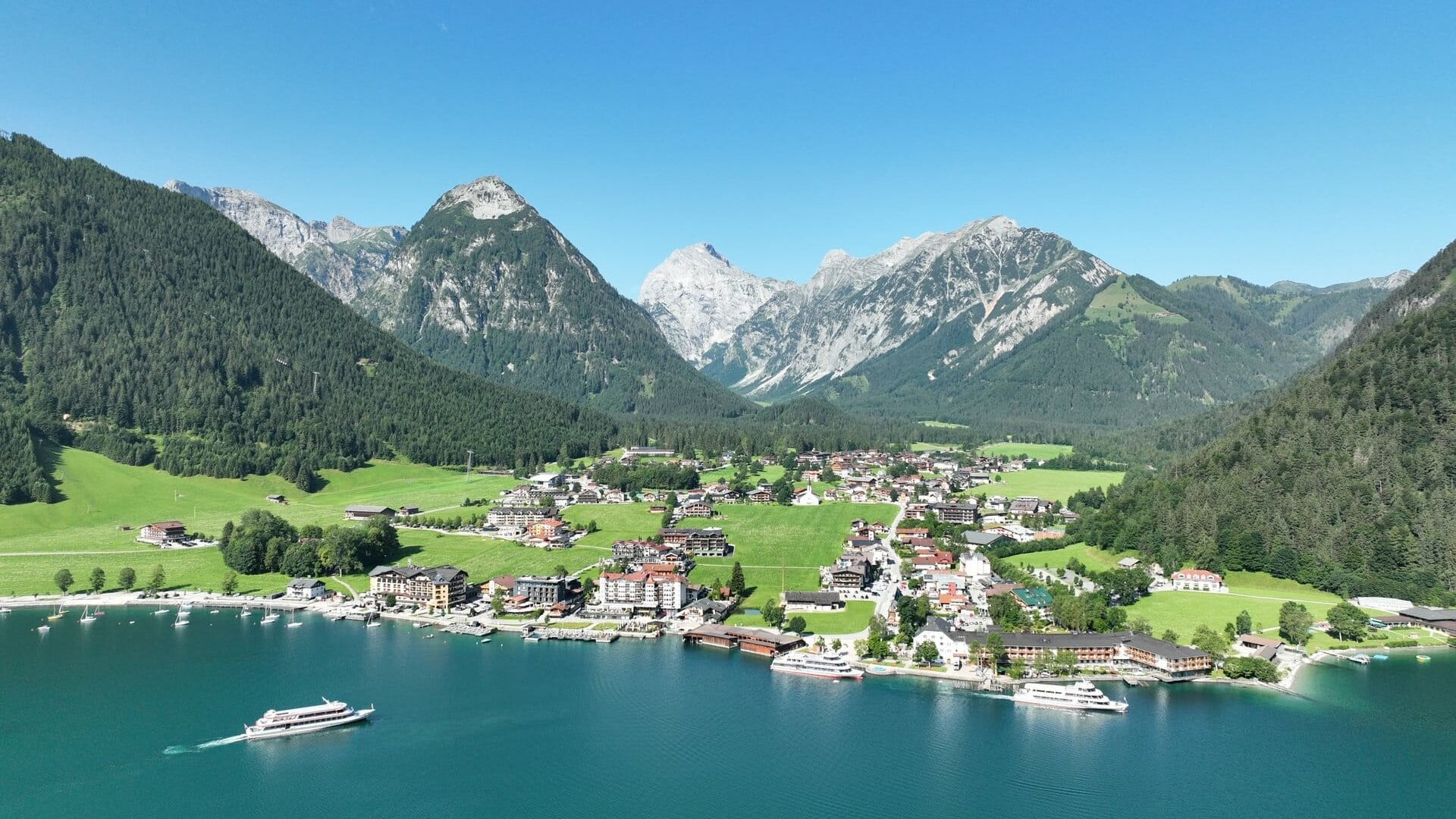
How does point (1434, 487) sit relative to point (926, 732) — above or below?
above

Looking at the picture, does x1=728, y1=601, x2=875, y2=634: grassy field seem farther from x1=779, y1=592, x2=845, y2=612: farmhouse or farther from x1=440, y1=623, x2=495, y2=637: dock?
x1=440, y1=623, x2=495, y2=637: dock

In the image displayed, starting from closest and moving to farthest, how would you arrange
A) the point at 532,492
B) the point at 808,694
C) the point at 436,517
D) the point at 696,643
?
the point at 808,694 → the point at 696,643 → the point at 436,517 → the point at 532,492

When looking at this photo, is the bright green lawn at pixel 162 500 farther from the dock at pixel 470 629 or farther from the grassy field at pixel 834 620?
the grassy field at pixel 834 620

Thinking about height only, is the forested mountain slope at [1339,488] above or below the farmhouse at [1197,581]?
above

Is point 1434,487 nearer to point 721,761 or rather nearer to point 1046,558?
point 1046,558

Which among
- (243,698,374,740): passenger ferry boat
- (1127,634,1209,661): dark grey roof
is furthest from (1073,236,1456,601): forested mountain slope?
(243,698,374,740): passenger ferry boat

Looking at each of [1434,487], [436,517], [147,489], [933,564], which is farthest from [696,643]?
[147,489]

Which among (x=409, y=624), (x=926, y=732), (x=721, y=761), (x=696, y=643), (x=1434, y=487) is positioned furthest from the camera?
(x=1434, y=487)

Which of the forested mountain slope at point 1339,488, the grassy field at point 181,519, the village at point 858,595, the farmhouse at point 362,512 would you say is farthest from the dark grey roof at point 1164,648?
the farmhouse at point 362,512
